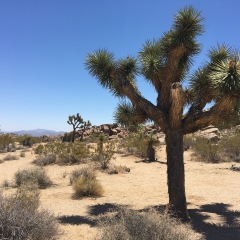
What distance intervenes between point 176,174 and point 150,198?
291cm

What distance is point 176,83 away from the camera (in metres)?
6.48

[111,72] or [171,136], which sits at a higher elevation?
[111,72]

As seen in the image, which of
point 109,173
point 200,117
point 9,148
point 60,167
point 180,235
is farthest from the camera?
point 9,148

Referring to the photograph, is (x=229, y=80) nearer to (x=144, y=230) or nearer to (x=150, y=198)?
(x=144, y=230)

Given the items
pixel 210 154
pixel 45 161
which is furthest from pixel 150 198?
pixel 210 154

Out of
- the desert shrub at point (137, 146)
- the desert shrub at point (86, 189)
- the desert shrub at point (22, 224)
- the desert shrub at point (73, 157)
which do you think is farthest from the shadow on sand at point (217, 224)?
the desert shrub at point (137, 146)

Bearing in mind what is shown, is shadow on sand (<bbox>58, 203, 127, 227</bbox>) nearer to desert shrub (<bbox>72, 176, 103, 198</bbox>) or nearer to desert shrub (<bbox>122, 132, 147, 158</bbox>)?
desert shrub (<bbox>72, 176, 103, 198</bbox>)

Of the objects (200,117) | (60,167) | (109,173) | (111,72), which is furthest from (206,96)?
(60,167)

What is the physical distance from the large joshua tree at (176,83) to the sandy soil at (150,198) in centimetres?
111

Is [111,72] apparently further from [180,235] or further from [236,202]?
[236,202]

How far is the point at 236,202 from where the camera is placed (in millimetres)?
8984

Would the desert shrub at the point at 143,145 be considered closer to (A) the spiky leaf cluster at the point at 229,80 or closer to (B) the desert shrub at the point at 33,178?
(B) the desert shrub at the point at 33,178

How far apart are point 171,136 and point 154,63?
6.52 ft

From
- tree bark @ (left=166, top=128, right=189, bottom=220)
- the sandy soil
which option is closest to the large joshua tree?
tree bark @ (left=166, top=128, right=189, bottom=220)
